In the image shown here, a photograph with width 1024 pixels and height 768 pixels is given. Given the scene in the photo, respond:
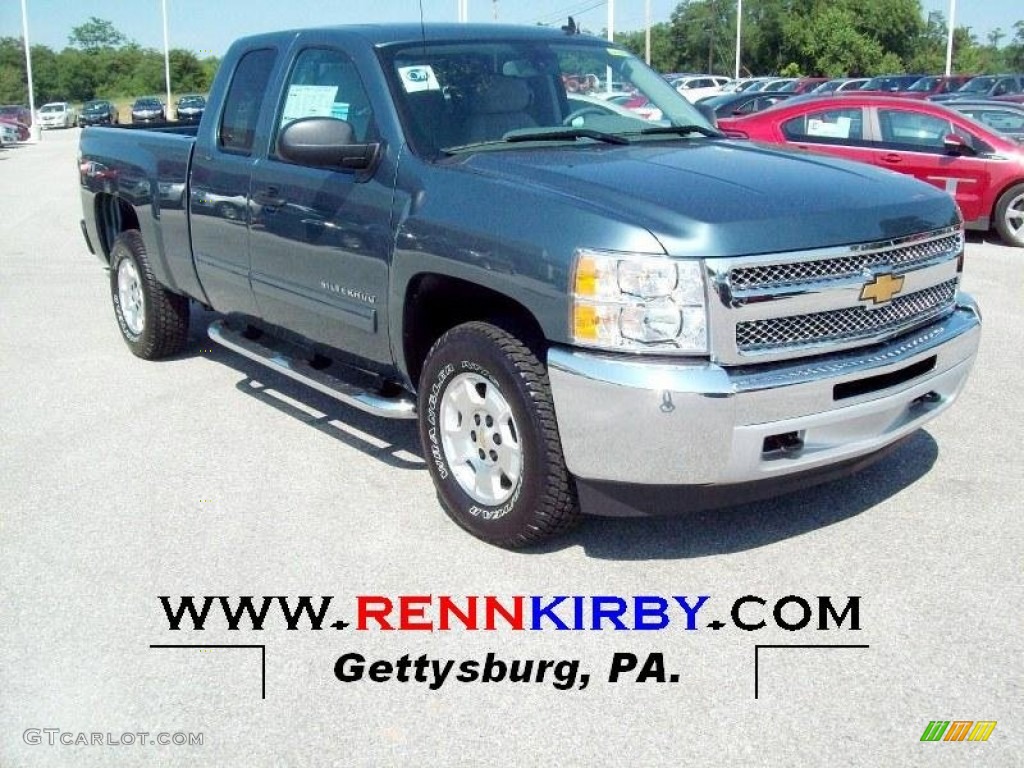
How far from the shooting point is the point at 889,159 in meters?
12.6

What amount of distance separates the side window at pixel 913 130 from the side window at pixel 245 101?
8.73 meters

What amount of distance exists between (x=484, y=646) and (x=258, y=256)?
259 cm

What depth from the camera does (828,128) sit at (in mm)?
13156

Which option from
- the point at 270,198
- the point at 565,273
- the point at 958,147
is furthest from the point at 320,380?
the point at 958,147


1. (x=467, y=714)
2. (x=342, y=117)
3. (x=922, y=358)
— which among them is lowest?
(x=467, y=714)

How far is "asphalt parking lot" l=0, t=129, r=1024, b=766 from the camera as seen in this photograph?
3.23 m

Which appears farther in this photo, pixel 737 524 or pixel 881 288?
pixel 737 524

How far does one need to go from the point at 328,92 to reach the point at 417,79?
546mm

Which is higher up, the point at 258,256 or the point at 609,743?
the point at 258,256

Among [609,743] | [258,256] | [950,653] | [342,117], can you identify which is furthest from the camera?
[258,256]

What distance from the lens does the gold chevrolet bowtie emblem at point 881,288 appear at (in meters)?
4.01

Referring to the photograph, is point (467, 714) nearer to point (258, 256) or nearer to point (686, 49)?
point (258, 256)

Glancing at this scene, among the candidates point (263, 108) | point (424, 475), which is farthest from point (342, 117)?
point (424, 475)

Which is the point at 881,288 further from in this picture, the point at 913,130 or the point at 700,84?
the point at 700,84
